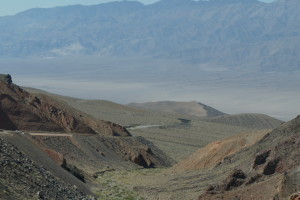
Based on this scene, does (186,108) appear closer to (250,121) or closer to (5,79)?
(250,121)

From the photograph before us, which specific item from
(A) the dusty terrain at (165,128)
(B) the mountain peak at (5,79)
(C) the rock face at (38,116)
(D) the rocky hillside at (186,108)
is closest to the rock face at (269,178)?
(C) the rock face at (38,116)

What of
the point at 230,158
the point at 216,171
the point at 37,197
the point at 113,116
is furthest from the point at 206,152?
the point at 113,116

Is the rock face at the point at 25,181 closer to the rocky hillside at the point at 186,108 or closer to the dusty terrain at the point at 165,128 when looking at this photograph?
the dusty terrain at the point at 165,128

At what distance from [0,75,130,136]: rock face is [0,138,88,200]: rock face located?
19.4m

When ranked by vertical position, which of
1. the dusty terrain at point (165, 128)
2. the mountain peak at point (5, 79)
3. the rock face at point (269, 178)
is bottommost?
the dusty terrain at point (165, 128)

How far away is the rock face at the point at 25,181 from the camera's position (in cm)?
2128

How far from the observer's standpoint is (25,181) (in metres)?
22.9

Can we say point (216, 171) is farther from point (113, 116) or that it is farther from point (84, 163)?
point (113, 116)

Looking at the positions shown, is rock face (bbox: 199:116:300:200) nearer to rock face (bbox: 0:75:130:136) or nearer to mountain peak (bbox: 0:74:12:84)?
rock face (bbox: 0:75:130:136)

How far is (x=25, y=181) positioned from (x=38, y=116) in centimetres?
2508

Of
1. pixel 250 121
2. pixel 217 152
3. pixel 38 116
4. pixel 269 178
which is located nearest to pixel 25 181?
pixel 269 178

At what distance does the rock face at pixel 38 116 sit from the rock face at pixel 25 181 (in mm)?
19357

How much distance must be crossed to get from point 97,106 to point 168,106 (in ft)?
217

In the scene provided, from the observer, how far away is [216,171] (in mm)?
33281
